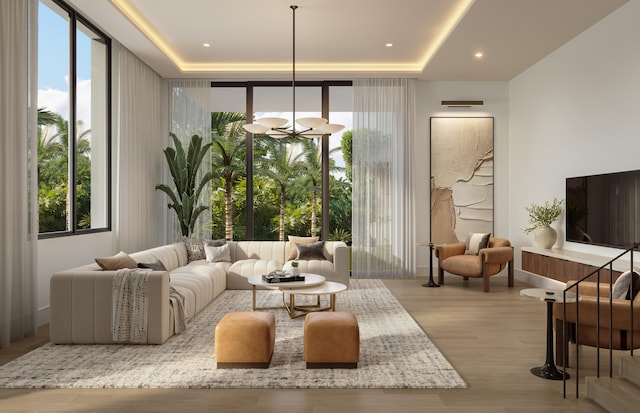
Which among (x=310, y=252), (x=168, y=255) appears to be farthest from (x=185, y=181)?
(x=310, y=252)

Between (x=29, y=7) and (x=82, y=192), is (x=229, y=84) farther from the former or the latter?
(x=29, y=7)

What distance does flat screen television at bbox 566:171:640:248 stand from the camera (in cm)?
495

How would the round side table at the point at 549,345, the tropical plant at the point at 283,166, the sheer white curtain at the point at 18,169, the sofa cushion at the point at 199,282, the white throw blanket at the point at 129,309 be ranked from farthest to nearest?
the tropical plant at the point at 283,166
the sofa cushion at the point at 199,282
the sheer white curtain at the point at 18,169
the white throw blanket at the point at 129,309
the round side table at the point at 549,345

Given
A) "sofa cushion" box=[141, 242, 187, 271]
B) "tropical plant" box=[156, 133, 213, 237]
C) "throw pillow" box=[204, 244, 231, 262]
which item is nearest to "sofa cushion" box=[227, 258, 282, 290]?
"throw pillow" box=[204, 244, 231, 262]

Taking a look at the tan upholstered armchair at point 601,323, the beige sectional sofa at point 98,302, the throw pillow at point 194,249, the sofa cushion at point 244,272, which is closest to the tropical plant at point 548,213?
the tan upholstered armchair at point 601,323

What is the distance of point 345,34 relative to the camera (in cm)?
648

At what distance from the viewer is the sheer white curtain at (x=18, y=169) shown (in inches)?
165

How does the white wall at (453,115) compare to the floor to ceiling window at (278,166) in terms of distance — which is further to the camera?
the floor to ceiling window at (278,166)

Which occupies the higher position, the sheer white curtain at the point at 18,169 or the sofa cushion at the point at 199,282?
the sheer white curtain at the point at 18,169

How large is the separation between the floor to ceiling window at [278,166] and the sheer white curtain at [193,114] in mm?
296

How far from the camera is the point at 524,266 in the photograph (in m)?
6.95

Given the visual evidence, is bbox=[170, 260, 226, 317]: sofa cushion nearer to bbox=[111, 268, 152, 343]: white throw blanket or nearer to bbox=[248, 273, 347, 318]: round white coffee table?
bbox=[248, 273, 347, 318]: round white coffee table

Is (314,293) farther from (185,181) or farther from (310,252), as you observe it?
(185,181)

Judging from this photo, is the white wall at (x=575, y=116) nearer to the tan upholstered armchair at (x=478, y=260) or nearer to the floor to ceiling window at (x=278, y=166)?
the tan upholstered armchair at (x=478, y=260)
